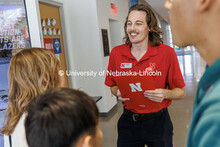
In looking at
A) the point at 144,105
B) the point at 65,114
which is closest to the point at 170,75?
the point at 144,105

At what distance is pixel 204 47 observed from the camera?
1.86 ft

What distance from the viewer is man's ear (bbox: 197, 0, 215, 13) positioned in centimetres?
51

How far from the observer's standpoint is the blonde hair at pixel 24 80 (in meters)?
1.34

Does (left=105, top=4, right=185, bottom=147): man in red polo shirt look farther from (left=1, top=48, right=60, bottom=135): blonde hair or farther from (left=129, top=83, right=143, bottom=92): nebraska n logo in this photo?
(left=1, top=48, right=60, bottom=135): blonde hair

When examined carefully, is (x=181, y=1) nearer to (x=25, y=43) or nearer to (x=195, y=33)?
(x=195, y=33)

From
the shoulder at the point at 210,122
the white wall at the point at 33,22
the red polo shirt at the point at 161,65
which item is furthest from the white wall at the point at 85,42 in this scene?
the shoulder at the point at 210,122

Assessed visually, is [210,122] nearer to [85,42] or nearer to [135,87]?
[135,87]

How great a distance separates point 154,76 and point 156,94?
0.20 metres

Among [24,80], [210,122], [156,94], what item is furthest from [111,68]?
[210,122]

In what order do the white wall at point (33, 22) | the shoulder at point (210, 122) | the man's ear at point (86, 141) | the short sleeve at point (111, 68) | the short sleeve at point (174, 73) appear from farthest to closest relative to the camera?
the white wall at point (33, 22) < the short sleeve at point (111, 68) < the short sleeve at point (174, 73) < the man's ear at point (86, 141) < the shoulder at point (210, 122)

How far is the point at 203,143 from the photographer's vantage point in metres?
0.43

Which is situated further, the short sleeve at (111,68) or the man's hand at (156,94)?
the short sleeve at (111,68)

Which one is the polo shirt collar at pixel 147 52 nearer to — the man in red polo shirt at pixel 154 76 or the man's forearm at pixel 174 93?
the man in red polo shirt at pixel 154 76

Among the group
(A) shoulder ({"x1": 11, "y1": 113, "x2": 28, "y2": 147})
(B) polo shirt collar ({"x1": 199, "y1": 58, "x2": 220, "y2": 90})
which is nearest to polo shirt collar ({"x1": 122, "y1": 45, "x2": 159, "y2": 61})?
(A) shoulder ({"x1": 11, "y1": 113, "x2": 28, "y2": 147})
